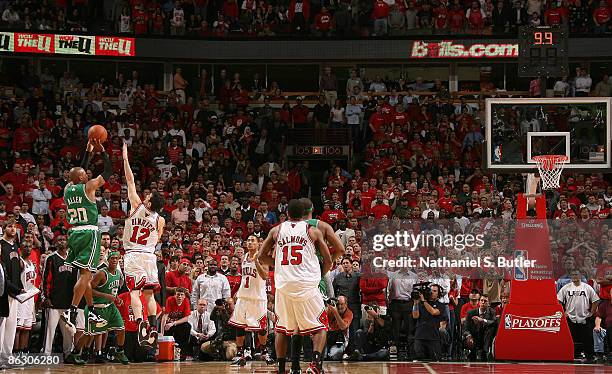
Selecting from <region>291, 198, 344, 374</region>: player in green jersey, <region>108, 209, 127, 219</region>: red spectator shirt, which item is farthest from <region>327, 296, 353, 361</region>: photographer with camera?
<region>108, 209, 127, 219</region>: red spectator shirt

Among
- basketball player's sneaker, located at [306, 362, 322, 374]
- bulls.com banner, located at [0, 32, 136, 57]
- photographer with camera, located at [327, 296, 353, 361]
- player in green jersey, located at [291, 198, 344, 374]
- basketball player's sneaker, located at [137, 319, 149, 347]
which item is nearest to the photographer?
basketball player's sneaker, located at [306, 362, 322, 374]

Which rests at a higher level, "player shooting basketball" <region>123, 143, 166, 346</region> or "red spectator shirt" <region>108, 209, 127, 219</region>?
"red spectator shirt" <region>108, 209, 127, 219</region>

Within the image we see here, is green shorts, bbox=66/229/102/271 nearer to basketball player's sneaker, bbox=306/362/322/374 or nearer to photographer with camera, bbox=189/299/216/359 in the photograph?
photographer with camera, bbox=189/299/216/359

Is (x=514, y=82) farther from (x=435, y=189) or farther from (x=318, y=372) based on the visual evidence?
(x=318, y=372)

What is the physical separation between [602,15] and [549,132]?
1170 centimetres

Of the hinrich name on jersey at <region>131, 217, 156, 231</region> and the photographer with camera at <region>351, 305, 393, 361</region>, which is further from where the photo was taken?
the photographer with camera at <region>351, 305, 393, 361</region>

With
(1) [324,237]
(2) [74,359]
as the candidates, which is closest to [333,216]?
(2) [74,359]

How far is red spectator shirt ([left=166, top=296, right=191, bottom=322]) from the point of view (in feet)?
53.8

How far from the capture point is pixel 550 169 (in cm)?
1579

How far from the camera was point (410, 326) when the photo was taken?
16.4 m

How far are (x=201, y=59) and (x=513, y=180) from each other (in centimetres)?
937

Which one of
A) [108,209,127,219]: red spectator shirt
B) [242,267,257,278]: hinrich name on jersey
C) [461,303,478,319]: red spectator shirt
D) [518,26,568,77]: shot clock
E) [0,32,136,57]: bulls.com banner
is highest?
[0,32,136,57]: bulls.com banner

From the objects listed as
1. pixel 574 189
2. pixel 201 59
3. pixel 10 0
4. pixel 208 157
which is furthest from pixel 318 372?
pixel 10 0

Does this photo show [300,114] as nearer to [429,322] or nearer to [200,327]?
[200,327]
